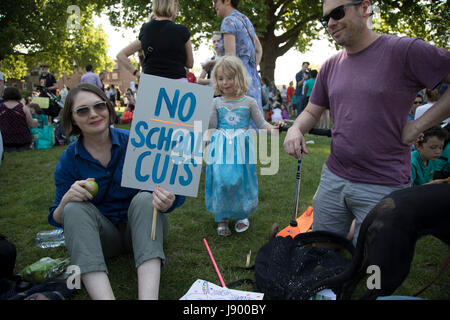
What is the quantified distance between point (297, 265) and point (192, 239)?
4.00ft

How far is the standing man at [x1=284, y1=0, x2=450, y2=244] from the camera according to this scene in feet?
5.55

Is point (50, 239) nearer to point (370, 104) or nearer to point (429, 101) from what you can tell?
point (370, 104)

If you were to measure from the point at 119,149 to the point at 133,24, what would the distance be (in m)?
16.1

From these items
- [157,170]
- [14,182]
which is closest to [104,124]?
[157,170]

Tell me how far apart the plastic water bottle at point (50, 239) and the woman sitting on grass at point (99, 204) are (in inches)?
31.1

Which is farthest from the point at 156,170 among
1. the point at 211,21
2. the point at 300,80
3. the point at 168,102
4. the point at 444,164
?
the point at 211,21

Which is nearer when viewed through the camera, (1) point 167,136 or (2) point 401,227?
(2) point 401,227

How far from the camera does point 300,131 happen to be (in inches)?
83.0

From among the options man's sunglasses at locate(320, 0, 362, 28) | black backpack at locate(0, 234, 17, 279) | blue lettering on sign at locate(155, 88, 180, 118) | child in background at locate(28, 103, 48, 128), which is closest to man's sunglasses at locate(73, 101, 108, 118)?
blue lettering on sign at locate(155, 88, 180, 118)

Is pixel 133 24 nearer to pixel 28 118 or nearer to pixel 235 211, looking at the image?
pixel 28 118

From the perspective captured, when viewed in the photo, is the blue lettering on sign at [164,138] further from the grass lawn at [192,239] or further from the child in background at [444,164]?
the child in background at [444,164]

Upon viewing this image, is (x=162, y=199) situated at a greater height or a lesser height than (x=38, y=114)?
lesser

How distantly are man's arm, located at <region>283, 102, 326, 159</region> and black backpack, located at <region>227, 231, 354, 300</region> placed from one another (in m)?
0.58
